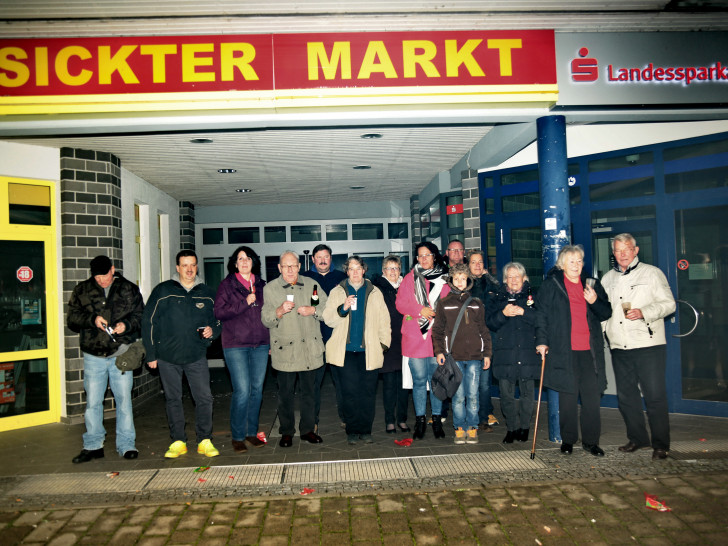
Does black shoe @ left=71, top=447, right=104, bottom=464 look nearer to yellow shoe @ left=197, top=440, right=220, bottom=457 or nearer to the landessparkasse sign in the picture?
yellow shoe @ left=197, top=440, right=220, bottom=457

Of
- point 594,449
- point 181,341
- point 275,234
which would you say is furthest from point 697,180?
point 275,234

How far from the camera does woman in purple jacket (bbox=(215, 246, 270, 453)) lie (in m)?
5.17

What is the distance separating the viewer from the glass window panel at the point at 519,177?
287 inches

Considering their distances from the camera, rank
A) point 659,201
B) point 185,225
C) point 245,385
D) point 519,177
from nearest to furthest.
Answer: point 245,385 < point 659,201 < point 519,177 < point 185,225

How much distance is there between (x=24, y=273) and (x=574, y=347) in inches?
257

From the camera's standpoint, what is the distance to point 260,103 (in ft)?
16.5

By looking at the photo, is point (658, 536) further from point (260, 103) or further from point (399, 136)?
point (399, 136)

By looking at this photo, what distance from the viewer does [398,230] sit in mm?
13164

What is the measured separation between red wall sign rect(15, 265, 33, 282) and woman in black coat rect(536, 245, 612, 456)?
6.17 m

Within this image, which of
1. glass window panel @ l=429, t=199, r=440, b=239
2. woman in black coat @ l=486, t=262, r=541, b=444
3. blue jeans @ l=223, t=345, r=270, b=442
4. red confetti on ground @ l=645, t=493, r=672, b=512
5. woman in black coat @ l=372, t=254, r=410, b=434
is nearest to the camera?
red confetti on ground @ l=645, t=493, r=672, b=512

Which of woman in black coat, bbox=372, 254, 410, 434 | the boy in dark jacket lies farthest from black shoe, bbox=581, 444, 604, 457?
woman in black coat, bbox=372, 254, 410, 434

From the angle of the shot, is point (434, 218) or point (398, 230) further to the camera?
point (398, 230)

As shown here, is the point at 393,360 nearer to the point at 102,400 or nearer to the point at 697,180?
the point at 102,400

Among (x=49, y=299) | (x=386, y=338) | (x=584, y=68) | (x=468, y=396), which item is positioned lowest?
(x=468, y=396)
